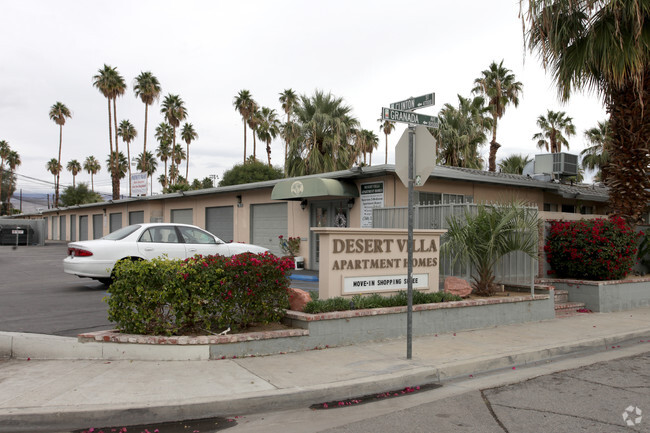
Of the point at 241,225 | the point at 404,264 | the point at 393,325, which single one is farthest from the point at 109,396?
the point at 241,225

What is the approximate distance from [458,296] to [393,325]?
171 cm

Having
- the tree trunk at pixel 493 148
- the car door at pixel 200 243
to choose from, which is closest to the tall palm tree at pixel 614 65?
the car door at pixel 200 243

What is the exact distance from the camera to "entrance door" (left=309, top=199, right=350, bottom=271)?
16.1m

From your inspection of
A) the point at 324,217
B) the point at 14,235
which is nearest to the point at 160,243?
the point at 324,217

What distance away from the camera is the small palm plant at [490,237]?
958 centimetres

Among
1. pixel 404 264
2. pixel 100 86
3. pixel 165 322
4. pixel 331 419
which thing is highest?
pixel 100 86

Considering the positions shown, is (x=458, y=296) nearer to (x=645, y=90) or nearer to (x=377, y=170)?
(x=377, y=170)

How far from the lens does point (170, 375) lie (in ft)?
18.5

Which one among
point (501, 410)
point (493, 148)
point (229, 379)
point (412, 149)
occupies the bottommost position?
point (501, 410)

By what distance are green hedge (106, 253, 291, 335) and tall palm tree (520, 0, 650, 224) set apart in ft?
29.3

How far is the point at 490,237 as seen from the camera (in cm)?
965

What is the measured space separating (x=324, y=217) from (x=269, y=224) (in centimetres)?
307

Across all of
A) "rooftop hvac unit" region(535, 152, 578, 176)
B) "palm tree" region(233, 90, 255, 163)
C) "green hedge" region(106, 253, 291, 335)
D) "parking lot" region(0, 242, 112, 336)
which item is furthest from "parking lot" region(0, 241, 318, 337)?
"palm tree" region(233, 90, 255, 163)

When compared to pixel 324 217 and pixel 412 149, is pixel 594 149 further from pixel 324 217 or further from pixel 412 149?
pixel 412 149
